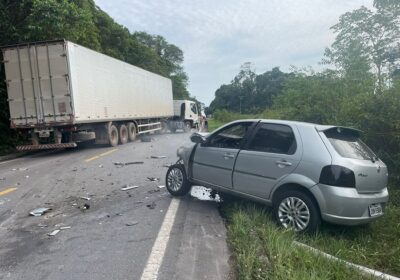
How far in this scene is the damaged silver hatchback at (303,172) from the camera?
476 cm

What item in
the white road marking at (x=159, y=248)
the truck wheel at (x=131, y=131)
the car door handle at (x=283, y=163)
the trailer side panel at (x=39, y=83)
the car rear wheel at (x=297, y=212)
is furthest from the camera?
the truck wheel at (x=131, y=131)

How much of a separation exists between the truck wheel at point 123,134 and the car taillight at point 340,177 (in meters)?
15.7

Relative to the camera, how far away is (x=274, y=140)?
555 cm

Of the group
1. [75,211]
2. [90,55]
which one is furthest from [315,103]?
[90,55]

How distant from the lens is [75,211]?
249 inches

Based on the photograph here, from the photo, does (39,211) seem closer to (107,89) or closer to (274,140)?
(274,140)

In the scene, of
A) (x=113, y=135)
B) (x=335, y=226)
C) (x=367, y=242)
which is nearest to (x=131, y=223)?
(x=335, y=226)

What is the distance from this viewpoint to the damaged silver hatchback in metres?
4.76

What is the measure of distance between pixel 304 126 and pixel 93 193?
447cm

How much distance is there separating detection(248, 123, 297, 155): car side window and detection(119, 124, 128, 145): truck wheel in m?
14.4

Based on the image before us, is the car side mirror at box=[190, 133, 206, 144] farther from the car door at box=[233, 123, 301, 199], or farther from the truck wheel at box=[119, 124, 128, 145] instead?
the truck wheel at box=[119, 124, 128, 145]

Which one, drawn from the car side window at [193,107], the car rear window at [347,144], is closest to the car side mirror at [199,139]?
the car rear window at [347,144]

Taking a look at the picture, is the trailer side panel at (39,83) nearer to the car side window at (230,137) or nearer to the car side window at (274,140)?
the car side window at (230,137)

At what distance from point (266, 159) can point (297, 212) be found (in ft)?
2.89
